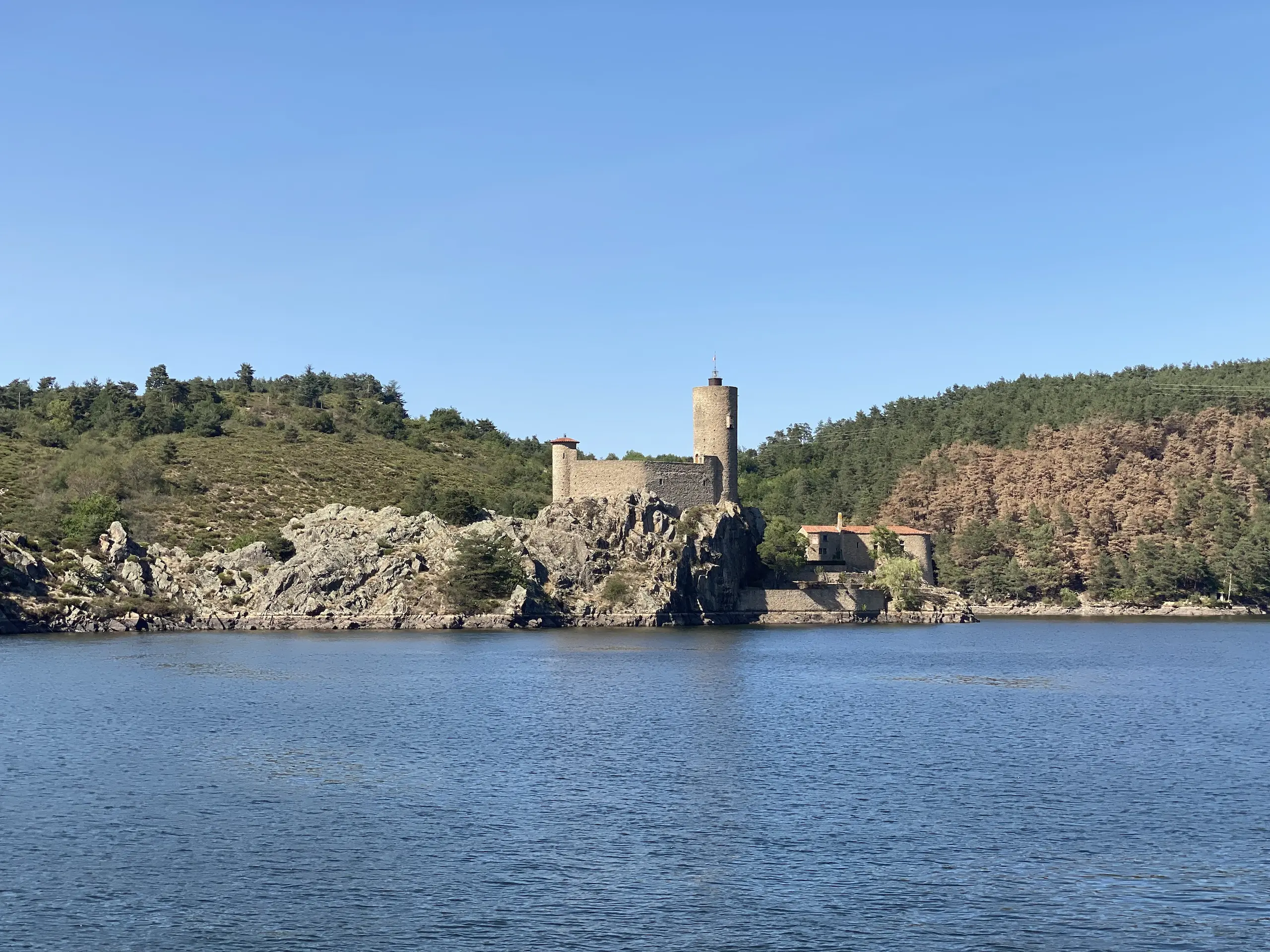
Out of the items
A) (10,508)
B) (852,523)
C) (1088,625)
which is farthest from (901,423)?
(10,508)

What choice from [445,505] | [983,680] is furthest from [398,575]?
[983,680]

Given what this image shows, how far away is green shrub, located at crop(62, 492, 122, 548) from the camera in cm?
8131

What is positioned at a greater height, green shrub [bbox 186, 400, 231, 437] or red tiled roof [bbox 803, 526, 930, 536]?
green shrub [bbox 186, 400, 231, 437]

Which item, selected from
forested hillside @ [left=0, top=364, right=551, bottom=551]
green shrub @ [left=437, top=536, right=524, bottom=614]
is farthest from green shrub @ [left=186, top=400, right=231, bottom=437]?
green shrub @ [left=437, top=536, right=524, bottom=614]

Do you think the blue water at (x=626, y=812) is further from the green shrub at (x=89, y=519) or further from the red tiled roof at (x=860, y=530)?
the red tiled roof at (x=860, y=530)

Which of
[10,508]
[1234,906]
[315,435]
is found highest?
[315,435]

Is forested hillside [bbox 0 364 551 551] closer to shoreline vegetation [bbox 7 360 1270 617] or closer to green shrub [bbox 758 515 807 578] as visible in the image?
shoreline vegetation [bbox 7 360 1270 617]

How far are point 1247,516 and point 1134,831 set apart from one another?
109 metres

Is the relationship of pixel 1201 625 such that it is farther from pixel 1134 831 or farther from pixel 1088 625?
pixel 1134 831

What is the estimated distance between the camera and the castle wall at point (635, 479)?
87.3 metres

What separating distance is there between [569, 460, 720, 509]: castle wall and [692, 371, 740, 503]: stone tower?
8.07 feet

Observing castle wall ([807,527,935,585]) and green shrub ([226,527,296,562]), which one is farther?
castle wall ([807,527,935,585])

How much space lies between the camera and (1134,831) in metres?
25.4

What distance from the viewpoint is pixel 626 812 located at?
89.7ft
